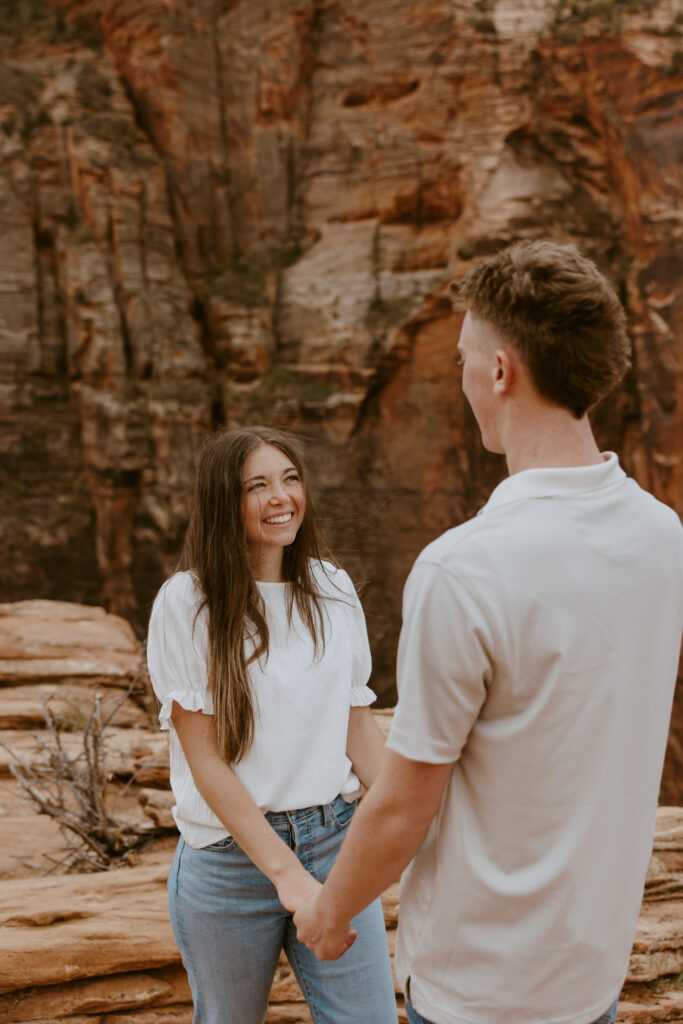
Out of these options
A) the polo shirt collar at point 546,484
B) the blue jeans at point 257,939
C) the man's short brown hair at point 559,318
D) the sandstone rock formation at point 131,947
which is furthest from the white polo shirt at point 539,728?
the sandstone rock formation at point 131,947

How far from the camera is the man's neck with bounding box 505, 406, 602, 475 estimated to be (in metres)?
1.16

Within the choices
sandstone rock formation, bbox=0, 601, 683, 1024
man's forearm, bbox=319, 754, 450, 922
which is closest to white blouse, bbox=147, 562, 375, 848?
man's forearm, bbox=319, 754, 450, 922

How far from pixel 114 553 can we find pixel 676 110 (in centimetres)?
1332

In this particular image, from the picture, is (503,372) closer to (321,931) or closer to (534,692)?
(534,692)

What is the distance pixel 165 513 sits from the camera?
16.9 meters

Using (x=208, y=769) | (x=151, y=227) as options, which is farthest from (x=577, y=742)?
(x=151, y=227)

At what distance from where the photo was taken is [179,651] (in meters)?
1.63

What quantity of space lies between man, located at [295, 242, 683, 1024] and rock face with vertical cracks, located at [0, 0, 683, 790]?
13.9 metres

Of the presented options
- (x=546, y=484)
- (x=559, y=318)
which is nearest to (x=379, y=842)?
(x=546, y=484)

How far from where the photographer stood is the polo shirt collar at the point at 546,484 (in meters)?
1.11

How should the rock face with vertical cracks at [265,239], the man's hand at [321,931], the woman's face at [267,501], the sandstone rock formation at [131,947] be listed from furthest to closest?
the rock face with vertical cracks at [265,239]
the sandstone rock formation at [131,947]
the woman's face at [267,501]
the man's hand at [321,931]

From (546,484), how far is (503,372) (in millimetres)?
172

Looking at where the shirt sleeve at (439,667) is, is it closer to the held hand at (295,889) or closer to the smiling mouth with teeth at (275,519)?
the held hand at (295,889)

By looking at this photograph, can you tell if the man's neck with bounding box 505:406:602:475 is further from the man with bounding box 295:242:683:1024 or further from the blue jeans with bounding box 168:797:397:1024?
the blue jeans with bounding box 168:797:397:1024
